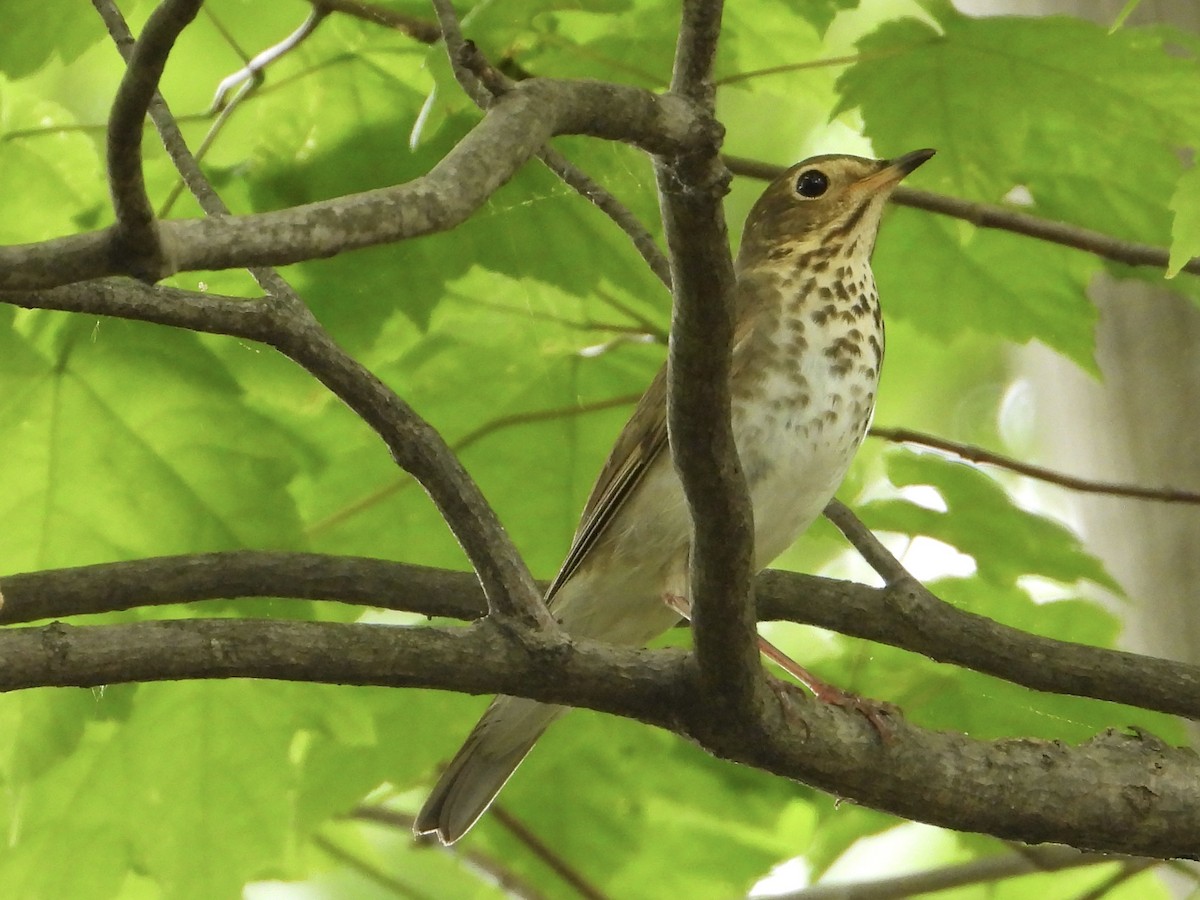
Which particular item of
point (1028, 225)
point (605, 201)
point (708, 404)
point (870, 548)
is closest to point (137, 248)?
point (708, 404)

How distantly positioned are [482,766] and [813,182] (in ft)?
4.98

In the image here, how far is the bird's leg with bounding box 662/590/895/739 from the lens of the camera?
2.36 metres

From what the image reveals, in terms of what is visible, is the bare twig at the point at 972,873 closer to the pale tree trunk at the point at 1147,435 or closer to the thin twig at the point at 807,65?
the pale tree trunk at the point at 1147,435

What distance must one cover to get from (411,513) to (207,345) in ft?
1.63

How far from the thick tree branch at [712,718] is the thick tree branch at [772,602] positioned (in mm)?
109

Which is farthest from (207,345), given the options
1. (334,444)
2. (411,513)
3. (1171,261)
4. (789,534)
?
(1171,261)

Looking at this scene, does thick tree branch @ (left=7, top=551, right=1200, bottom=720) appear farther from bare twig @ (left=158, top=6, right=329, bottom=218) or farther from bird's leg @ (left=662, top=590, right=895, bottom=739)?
Answer: bare twig @ (left=158, top=6, right=329, bottom=218)

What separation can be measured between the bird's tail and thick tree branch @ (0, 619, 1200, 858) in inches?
34.2

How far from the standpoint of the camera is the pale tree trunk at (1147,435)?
142 inches

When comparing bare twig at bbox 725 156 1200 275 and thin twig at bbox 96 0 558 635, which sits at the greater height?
bare twig at bbox 725 156 1200 275

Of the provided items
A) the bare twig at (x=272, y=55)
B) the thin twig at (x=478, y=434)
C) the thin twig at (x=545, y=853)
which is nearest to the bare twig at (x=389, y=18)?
the bare twig at (x=272, y=55)

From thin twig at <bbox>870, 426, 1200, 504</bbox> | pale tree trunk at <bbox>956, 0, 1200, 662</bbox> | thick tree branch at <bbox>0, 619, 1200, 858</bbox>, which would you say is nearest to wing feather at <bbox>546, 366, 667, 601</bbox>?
thin twig at <bbox>870, 426, 1200, 504</bbox>

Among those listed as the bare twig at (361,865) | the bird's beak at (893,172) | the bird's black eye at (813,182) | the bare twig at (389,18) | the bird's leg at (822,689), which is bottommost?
the bare twig at (361,865)

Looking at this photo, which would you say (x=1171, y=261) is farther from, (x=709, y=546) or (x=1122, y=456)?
(x=1122, y=456)
